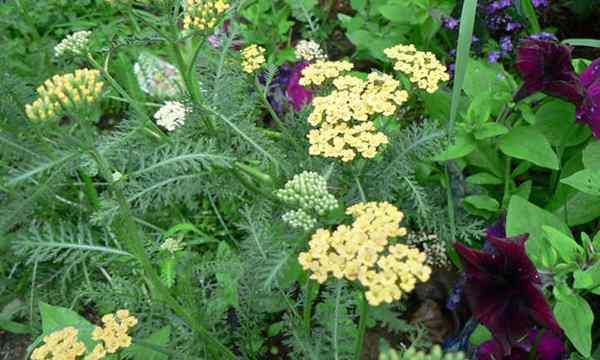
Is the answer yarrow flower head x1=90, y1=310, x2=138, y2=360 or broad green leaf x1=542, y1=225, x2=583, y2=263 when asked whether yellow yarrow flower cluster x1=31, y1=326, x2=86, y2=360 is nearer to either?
yarrow flower head x1=90, y1=310, x2=138, y2=360

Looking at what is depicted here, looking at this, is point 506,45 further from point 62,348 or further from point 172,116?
point 62,348

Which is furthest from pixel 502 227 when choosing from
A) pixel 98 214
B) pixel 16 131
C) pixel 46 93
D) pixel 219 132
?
pixel 16 131

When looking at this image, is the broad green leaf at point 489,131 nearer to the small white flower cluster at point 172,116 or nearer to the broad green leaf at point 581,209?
the broad green leaf at point 581,209

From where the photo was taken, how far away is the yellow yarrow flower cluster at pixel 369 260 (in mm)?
1057

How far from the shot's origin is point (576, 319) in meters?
1.43

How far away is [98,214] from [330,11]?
1969mm

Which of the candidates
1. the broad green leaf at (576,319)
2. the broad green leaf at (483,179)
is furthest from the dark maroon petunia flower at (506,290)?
the broad green leaf at (483,179)

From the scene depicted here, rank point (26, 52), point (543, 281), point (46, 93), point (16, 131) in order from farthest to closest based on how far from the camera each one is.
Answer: point (26, 52) < point (16, 131) < point (543, 281) < point (46, 93)

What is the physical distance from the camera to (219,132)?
1.82 metres

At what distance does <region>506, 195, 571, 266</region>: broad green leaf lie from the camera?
63.9 inches

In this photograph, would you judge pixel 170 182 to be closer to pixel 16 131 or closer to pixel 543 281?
pixel 16 131

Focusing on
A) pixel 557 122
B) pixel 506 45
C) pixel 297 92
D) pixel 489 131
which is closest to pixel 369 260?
pixel 489 131

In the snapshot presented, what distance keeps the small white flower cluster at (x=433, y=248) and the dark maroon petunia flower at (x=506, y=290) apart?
15.5 inches

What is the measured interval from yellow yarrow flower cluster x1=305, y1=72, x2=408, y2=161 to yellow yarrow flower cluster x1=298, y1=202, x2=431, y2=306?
30 centimetres
